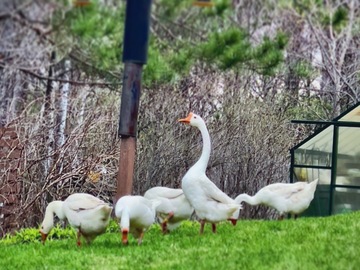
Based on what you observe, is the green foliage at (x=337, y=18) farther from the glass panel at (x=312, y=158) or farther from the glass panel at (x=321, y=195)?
the glass panel at (x=321, y=195)

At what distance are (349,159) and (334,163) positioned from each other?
260mm

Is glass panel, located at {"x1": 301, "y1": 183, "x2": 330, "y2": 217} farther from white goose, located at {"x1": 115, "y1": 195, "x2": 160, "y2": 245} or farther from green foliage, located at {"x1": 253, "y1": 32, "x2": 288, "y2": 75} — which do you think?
white goose, located at {"x1": 115, "y1": 195, "x2": 160, "y2": 245}

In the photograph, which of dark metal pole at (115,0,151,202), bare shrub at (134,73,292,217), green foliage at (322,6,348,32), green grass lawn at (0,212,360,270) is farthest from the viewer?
green foliage at (322,6,348,32)

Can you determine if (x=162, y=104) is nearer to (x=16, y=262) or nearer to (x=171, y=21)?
(x=171, y=21)

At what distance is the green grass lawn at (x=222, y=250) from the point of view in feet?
32.6

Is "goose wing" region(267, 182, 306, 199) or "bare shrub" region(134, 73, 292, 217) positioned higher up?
"bare shrub" region(134, 73, 292, 217)

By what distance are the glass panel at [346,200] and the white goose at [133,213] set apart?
501 centimetres

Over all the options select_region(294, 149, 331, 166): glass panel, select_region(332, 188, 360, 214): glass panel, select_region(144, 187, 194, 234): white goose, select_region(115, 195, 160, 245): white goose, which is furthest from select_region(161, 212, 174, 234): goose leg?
select_region(294, 149, 331, 166): glass panel

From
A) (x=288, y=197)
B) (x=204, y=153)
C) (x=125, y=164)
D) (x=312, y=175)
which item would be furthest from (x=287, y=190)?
(x=312, y=175)

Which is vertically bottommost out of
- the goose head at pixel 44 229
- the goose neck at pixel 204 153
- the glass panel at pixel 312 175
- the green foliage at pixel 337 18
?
the goose head at pixel 44 229

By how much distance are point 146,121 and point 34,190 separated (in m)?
3.50

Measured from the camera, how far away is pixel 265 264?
32.2 feet

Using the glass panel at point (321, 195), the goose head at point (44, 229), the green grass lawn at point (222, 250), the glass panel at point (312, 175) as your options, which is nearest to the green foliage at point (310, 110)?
the glass panel at point (312, 175)

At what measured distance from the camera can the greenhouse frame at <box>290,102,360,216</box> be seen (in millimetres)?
15984
